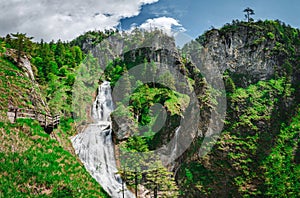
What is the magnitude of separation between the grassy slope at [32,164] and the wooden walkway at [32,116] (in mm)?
526

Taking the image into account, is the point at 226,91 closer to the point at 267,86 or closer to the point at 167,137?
the point at 267,86

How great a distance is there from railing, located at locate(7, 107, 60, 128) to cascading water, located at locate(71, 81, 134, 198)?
5.37 m

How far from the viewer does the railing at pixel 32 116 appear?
1948cm

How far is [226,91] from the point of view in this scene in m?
36.1

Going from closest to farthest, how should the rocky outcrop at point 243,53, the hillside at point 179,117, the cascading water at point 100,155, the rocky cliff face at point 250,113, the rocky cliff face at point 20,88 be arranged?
the hillside at point 179,117
the rocky cliff face at point 20,88
the cascading water at point 100,155
the rocky cliff face at point 250,113
the rocky outcrop at point 243,53

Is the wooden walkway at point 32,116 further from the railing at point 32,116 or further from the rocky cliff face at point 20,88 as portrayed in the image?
the rocky cliff face at point 20,88

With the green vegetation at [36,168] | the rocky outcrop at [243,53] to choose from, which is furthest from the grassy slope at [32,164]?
the rocky outcrop at [243,53]

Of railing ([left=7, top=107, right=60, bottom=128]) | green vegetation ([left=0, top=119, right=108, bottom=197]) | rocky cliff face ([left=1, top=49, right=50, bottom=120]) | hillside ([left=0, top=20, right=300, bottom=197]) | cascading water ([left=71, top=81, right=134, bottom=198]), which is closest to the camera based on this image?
green vegetation ([left=0, top=119, right=108, bottom=197])

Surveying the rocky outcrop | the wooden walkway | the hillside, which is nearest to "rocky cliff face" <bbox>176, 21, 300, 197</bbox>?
the rocky outcrop

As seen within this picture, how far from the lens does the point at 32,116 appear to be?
20.9 m

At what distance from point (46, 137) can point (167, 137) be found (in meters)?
14.6

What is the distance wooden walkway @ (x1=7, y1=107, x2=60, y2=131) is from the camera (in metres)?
19.5

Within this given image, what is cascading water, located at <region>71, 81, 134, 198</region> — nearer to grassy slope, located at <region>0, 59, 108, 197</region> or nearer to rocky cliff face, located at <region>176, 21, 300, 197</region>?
grassy slope, located at <region>0, 59, 108, 197</region>

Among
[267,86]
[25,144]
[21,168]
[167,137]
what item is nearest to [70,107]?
[167,137]
